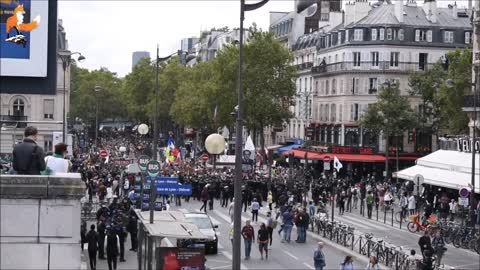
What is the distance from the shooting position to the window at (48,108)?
7594cm

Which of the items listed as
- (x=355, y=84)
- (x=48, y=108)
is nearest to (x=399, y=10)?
(x=355, y=84)

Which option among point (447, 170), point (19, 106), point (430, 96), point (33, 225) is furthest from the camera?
point (430, 96)

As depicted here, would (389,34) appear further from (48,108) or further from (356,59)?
(48,108)

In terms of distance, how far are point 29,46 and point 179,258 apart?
5.19m

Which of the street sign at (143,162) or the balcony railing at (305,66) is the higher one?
the balcony railing at (305,66)

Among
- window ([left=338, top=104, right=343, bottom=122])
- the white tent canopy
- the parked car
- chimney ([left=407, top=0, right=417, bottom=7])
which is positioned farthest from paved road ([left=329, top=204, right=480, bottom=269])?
chimney ([left=407, top=0, right=417, bottom=7])

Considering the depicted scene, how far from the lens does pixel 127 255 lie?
3169 centimetres

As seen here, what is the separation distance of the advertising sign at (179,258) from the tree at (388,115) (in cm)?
5491

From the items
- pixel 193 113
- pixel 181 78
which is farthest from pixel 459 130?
pixel 181 78

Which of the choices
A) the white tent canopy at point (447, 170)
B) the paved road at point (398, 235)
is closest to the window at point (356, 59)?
the white tent canopy at point (447, 170)

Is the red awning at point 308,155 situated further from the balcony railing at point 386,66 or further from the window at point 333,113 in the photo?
the balcony railing at point 386,66

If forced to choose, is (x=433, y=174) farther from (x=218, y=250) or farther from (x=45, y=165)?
(x=45, y=165)

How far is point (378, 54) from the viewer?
279 ft

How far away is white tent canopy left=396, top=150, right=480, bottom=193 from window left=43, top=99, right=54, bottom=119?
31183 mm
